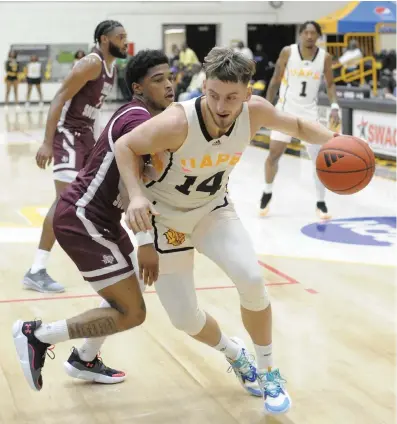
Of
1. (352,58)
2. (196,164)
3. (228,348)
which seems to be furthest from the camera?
(352,58)

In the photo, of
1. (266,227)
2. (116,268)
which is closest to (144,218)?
(116,268)

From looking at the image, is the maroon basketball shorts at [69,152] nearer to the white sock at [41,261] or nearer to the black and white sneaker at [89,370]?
the white sock at [41,261]

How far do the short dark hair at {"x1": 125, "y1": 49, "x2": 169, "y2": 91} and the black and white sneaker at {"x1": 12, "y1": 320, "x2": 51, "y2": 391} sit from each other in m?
1.19

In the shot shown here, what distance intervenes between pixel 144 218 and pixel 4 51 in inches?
921

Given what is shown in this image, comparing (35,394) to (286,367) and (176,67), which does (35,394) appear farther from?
(176,67)

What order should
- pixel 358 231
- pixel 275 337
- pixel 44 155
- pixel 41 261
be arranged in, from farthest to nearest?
pixel 358 231 < pixel 41 261 < pixel 44 155 < pixel 275 337

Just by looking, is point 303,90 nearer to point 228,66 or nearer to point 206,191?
point 206,191

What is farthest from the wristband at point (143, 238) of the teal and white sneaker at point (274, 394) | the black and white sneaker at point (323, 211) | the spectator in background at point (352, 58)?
the spectator in background at point (352, 58)

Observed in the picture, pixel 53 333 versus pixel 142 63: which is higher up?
pixel 142 63

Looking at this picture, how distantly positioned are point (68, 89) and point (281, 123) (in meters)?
2.32

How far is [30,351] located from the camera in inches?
146

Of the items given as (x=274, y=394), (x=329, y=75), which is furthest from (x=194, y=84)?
(x=274, y=394)

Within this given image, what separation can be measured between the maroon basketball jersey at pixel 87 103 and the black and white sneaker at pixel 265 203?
115 inches

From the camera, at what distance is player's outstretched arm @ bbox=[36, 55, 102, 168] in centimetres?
547
